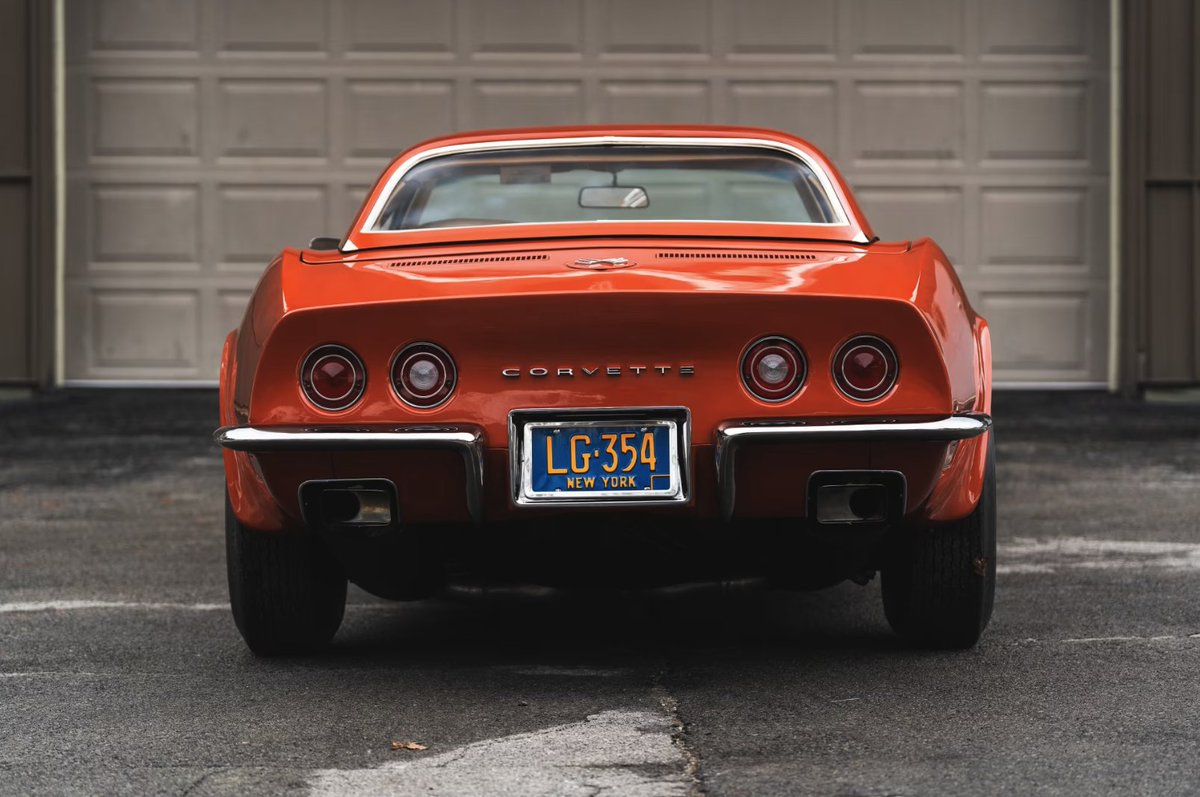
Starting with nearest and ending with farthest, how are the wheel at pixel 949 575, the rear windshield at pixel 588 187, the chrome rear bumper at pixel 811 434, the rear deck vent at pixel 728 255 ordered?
the chrome rear bumper at pixel 811 434
the rear deck vent at pixel 728 255
the wheel at pixel 949 575
the rear windshield at pixel 588 187

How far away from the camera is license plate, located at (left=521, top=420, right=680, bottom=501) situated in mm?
3543

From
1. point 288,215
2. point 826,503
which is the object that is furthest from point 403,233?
point 288,215

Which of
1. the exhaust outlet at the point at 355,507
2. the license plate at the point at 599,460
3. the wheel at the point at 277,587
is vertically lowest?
the wheel at the point at 277,587

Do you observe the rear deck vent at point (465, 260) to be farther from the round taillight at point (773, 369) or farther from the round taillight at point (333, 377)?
the round taillight at point (773, 369)

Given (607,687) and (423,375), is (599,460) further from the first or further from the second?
(607,687)

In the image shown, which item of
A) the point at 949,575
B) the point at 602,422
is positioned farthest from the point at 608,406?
the point at 949,575

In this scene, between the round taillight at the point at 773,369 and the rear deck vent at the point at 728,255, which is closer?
the round taillight at the point at 773,369

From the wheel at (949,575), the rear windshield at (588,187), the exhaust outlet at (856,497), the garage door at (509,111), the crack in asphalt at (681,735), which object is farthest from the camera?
the garage door at (509,111)

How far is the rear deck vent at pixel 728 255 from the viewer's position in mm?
3775

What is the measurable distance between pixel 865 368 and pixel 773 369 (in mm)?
186

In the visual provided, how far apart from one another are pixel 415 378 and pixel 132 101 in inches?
332

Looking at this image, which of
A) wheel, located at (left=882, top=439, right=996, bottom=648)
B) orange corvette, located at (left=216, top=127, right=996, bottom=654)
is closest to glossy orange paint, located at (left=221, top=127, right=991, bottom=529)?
orange corvette, located at (left=216, top=127, right=996, bottom=654)

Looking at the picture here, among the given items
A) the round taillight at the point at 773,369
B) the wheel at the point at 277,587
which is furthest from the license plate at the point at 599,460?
the wheel at the point at 277,587

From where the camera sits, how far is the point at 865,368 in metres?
3.58
